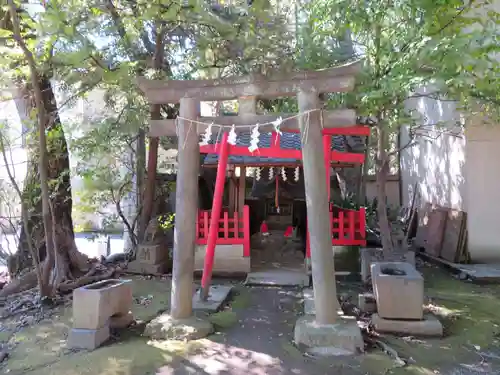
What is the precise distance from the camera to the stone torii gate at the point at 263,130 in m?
5.43

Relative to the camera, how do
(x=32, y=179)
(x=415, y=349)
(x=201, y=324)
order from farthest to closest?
(x=32, y=179), (x=201, y=324), (x=415, y=349)

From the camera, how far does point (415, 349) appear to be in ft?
17.0

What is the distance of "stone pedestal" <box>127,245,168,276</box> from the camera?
997 centimetres

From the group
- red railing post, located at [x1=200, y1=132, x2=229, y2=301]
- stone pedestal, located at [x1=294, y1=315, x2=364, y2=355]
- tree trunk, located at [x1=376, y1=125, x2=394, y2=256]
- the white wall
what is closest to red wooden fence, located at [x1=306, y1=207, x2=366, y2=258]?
tree trunk, located at [x1=376, y1=125, x2=394, y2=256]

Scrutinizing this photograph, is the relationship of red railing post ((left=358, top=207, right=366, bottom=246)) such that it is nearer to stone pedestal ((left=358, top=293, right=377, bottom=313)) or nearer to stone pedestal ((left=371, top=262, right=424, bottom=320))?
stone pedestal ((left=358, top=293, right=377, bottom=313))

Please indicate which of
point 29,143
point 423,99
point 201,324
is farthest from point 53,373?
point 423,99

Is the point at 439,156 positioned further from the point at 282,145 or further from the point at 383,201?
the point at 282,145

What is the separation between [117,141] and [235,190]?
344cm

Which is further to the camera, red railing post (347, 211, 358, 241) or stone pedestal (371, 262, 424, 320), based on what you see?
red railing post (347, 211, 358, 241)

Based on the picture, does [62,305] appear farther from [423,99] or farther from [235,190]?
[423,99]

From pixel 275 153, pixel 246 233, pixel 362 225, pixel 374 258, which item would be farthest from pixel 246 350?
pixel 362 225

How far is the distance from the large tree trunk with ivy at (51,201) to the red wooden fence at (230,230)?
9.25ft

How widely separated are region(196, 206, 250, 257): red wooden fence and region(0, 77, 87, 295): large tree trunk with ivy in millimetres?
2819

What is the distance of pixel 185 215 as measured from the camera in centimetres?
594
